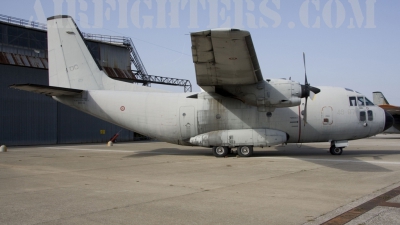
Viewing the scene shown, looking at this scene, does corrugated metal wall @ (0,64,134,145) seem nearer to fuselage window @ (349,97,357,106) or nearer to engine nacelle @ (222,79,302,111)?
A: engine nacelle @ (222,79,302,111)

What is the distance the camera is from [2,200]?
328 inches

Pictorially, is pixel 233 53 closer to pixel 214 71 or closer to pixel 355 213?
pixel 214 71

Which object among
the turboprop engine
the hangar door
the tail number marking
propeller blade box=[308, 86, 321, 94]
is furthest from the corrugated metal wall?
propeller blade box=[308, 86, 321, 94]

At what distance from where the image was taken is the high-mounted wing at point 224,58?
44.0 feet

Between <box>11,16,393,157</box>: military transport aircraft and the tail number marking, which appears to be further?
the tail number marking

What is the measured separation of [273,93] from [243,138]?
2820mm

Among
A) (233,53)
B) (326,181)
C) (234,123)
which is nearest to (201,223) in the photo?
(326,181)

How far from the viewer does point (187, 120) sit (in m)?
19.6

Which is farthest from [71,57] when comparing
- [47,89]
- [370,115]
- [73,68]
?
[370,115]

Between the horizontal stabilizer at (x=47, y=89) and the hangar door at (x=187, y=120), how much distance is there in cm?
587

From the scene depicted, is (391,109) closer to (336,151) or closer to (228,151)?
(336,151)

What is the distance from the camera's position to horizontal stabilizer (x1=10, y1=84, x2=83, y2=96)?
1780cm

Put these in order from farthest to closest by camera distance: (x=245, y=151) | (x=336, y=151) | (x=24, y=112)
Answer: (x=24, y=112) → (x=336, y=151) → (x=245, y=151)

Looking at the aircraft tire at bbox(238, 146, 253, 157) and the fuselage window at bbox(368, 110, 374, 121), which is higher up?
the fuselage window at bbox(368, 110, 374, 121)
